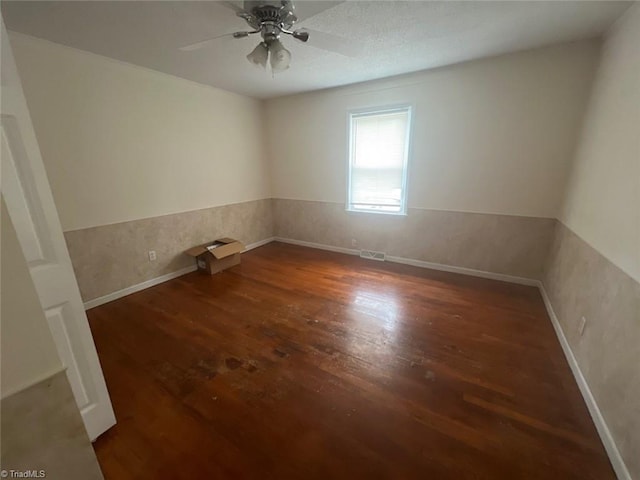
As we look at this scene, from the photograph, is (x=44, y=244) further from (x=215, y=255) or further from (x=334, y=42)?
(x=215, y=255)

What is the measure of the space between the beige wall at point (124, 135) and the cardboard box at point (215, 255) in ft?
1.94

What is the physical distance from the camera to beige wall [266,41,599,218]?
2551mm

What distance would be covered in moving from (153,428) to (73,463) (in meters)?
0.74

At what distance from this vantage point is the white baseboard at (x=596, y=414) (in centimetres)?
122

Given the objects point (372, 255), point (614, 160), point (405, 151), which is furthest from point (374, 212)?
point (614, 160)

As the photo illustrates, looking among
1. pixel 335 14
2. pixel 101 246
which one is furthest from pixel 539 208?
pixel 101 246

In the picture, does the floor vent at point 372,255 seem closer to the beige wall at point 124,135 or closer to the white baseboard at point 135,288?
the beige wall at point 124,135

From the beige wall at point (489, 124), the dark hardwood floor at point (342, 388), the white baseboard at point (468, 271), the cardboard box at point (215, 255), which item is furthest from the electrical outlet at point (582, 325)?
the cardboard box at point (215, 255)

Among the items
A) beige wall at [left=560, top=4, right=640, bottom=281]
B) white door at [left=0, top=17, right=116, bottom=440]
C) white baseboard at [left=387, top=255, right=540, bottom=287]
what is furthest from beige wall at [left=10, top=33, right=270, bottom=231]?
beige wall at [left=560, top=4, right=640, bottom=281]

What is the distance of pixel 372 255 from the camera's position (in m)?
3.98

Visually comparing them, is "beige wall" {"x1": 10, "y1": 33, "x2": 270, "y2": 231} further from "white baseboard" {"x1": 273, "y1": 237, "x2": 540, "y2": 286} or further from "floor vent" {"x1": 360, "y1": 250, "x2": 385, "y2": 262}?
"floor vent" {"x1": 360, "y1": 250, "x2": 385, "y2": 262}

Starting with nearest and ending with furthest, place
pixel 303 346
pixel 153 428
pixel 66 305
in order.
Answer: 1. pixel 66 305
2. pixel 153 428
3. pixel 303 346

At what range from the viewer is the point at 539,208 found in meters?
2.84

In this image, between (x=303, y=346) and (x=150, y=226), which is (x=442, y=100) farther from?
(x=150, y=226)
